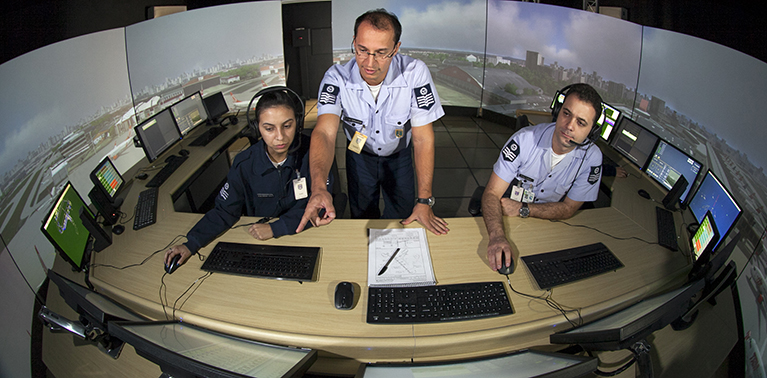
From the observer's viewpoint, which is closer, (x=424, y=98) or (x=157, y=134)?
(x=424, y=98)

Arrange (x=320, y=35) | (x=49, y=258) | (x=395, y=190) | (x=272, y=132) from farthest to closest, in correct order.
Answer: (x=320, y=35) → (x=395, y=190) → (x=272, y=132) → (x=49, y=258)

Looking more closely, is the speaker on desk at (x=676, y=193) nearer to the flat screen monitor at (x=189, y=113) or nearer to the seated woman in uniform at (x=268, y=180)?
the seated woman in uniform at (x=268, y=180)

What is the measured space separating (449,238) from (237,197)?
1.11 meters

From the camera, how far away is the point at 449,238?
157cm

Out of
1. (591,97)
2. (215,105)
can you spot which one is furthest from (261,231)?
(215,105)

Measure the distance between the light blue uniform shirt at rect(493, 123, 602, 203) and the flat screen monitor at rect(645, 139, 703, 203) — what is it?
602mm

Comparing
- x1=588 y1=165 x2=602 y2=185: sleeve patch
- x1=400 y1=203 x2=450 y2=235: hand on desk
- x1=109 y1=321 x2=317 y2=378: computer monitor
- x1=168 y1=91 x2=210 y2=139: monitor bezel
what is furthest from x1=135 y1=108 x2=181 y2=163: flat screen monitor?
x1=588 y1=165 x2=602 y2=185: sleeve patch

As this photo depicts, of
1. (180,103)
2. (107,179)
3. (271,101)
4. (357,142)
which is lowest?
(107,179)

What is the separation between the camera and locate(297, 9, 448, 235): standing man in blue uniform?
1.50 metres

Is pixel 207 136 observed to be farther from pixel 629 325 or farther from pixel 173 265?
pixel 629 325

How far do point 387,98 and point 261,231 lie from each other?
98cm

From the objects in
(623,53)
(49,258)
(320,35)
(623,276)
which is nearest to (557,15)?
(623,53)

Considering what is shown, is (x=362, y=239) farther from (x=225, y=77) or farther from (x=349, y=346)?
(x=225, y=77)

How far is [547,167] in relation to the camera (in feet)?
5.98
